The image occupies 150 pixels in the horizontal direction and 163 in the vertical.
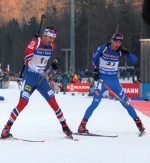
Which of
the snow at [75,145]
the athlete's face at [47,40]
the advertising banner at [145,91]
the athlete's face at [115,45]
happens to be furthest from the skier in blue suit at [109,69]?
the advertising banner at [145,91]

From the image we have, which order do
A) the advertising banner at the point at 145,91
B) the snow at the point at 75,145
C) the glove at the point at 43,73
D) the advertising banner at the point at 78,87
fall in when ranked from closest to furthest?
1. the snow at the point at 75,145
2. the glove at the point at 43,73
3. the advertising banner at the point at 145,91
4. the advertising banner at the point at 78,87

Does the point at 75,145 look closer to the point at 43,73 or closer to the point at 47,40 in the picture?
the point at 43,73

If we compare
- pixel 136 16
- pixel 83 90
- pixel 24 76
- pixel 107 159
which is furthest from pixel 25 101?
pixel 136 16

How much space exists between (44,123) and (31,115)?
1530 mm

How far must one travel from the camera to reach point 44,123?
873cm

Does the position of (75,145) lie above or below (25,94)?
below

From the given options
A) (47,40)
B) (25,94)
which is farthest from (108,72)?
(25,94)

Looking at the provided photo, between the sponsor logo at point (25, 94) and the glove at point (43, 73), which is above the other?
the glove at point (43, 73)

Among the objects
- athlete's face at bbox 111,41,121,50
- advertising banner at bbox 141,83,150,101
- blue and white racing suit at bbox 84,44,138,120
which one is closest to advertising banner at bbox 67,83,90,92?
advertising banner at bbox 141,83,150,101

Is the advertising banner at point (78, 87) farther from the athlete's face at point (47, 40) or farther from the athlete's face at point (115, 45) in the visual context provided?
the athlete's face at point (47, 40)

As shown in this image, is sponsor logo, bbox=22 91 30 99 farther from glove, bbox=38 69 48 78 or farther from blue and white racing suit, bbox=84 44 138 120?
blue and white racing suit, bbox=84 44 138 120

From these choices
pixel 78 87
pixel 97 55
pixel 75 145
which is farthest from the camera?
pixel 78 87

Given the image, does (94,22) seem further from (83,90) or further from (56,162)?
(56,162)

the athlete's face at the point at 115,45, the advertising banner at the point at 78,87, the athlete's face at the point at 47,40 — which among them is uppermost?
the athlete's face at the point at 47,40
